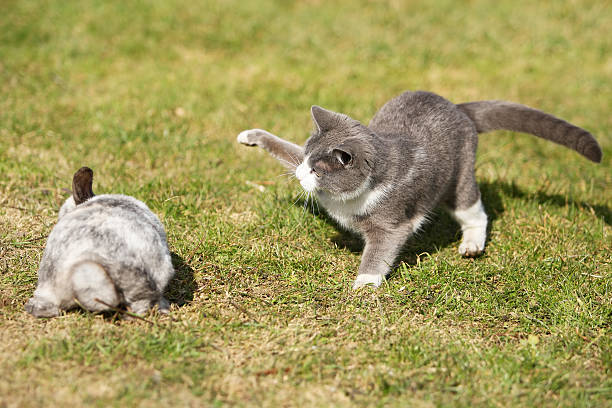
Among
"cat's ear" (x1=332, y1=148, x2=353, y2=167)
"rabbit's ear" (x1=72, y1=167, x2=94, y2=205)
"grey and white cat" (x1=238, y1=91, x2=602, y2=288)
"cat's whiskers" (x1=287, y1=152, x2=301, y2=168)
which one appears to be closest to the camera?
"rabbit's ear" (x1=72, y1=167, x2=94, y2=205)

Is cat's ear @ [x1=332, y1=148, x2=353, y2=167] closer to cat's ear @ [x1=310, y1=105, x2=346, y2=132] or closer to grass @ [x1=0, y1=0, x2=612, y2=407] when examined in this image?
cat's ear @ [x1=310, y1=105, x2=346, y2=132]

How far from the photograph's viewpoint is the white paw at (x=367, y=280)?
319 cm

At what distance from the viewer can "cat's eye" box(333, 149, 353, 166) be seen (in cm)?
310

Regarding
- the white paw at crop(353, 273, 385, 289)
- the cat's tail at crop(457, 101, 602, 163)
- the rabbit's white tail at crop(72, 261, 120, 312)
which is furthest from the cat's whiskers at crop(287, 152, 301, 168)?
the rabbit's white tail at crop(72, 261, 120, 312)

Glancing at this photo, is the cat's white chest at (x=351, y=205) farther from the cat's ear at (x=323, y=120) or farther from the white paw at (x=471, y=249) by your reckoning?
the white paw at (x=471, y=249)

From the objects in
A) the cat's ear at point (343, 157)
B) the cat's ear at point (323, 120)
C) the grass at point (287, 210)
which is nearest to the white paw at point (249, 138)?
the grass at point (287, 210)

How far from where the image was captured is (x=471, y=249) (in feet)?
11.8

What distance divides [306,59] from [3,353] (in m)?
4.88

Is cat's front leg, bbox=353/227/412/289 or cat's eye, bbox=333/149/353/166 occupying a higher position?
cat's eye, bbox=333/149/353/166

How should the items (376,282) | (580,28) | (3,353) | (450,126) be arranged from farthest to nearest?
(580,28) < (450,126) < (376,282) < (3,353)

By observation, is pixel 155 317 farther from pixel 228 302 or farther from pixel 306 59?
pixel 306 59

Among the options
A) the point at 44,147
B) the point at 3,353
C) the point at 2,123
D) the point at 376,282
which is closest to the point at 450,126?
the point at 376,282

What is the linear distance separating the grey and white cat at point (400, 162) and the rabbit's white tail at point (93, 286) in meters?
1.22

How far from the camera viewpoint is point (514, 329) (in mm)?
2959
